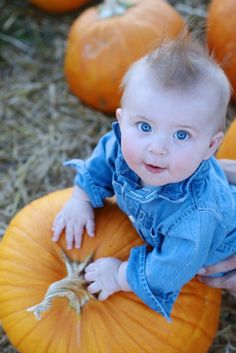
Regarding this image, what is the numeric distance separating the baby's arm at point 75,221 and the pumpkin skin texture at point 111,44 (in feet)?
3.53

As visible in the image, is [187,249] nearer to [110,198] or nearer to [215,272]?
[215,272]

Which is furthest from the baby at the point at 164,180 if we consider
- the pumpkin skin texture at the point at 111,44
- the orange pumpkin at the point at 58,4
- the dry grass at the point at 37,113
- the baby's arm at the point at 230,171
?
the orange pumpkin at the point at 58,4

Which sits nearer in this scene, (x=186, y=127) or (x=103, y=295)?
(x=186, y=127)

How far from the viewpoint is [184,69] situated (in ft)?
5.18

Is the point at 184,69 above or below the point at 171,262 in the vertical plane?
above

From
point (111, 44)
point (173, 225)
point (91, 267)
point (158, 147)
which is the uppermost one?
point (158, 147)

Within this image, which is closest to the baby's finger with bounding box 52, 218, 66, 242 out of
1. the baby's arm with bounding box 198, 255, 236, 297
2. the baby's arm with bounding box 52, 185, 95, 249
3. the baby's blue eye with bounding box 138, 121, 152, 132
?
the baby's arm with bounding box 52, 185, 95, 249

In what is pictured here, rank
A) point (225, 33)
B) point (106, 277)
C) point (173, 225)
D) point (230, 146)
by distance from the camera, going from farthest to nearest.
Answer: point (225, 33) < point (230, 146) < point (106, 277) < point (173, 225)

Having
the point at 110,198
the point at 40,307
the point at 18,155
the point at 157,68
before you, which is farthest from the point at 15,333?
the point at 18,155

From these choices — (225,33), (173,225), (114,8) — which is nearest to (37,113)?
(114,8)

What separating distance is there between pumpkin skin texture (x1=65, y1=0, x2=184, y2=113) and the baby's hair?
57.4 inches

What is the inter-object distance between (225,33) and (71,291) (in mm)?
1738

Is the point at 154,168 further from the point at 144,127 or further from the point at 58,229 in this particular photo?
the point at 58,229

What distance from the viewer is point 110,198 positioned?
2326 mm
